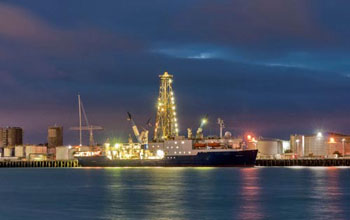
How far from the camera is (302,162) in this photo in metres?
171

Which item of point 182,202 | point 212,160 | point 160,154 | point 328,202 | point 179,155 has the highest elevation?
point 160,154

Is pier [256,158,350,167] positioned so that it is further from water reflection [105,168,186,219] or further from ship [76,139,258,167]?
water reflection [105,168,186,219]

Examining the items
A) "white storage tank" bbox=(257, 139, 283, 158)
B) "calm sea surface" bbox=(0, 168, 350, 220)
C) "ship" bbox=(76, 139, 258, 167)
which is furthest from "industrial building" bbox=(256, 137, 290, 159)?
"calm sea surface" bbox=(0, 168, 350, 220)

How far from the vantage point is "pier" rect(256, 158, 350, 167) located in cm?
→ 16850

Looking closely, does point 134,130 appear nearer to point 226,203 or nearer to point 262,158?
point 262,158

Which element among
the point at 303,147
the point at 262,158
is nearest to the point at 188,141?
the point at 262,158

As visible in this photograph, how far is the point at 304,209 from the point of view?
1954 inches

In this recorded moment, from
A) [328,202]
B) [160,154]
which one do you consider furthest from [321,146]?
[328,202]

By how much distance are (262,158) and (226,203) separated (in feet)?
416

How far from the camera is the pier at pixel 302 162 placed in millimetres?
168500

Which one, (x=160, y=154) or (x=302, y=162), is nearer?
(x=160, y=154)

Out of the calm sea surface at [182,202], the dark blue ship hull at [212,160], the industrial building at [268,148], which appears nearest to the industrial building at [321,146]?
the industrial building at [268,148]

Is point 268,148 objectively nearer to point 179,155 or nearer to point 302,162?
point 302,162

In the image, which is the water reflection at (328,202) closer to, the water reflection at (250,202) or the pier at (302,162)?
the water reflection at (250,202)
